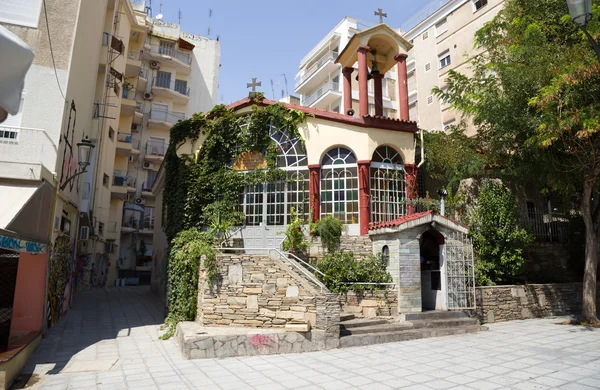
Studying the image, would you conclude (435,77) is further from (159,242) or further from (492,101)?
(159,242)

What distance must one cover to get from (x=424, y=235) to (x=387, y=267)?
2.27 metres

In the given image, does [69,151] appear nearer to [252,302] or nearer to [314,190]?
[252,302]

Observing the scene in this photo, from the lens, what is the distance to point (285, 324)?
9.50 meters

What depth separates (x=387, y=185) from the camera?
554 inches

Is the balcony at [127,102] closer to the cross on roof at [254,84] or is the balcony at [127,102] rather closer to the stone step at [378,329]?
the cross on roof at [254,84]

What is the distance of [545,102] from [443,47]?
1797 cm

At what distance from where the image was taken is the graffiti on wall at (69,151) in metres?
11.9

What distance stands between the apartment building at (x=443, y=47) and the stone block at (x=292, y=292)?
636 inches

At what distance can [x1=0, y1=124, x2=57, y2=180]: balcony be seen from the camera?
9.12 metres

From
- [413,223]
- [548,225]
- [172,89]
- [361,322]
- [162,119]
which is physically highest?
[172,89]

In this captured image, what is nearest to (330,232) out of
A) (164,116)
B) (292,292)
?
(292,292)

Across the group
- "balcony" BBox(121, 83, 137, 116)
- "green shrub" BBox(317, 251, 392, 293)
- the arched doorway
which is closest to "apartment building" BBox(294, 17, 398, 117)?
"balcony" BBox(121, 83, 137, 116)

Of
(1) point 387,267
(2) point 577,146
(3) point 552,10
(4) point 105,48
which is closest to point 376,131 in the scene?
(1) point 387,267

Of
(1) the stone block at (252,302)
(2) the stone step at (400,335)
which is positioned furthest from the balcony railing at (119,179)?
(2) the stone step at (400,335)
